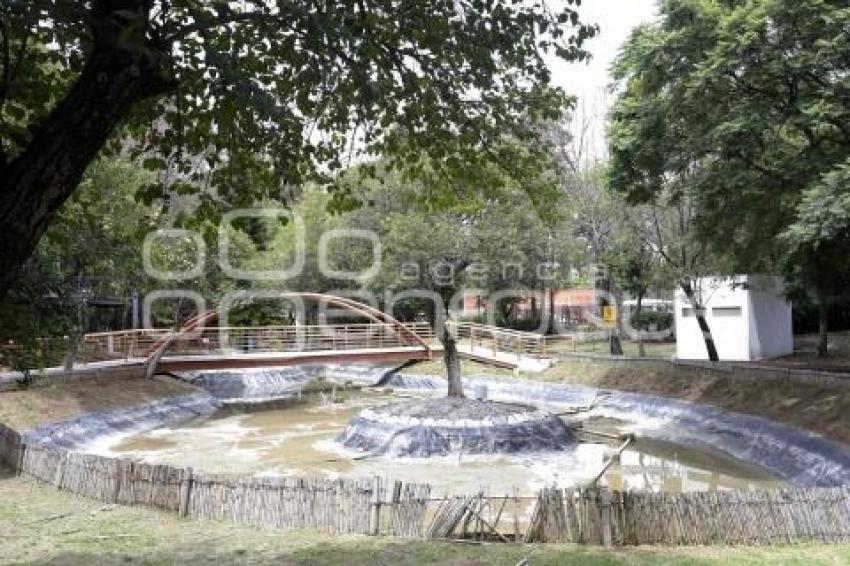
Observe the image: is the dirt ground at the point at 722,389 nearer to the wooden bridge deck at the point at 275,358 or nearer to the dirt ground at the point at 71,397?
the wooden bridge deck at the point at 275,358

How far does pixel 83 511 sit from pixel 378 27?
8362 millimetres

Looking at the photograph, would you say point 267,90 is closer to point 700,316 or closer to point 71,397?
point 71,397

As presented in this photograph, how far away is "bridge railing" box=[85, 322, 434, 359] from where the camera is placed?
3209 centimetres

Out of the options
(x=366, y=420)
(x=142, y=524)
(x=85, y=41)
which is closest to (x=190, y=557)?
(x=142, y=524)

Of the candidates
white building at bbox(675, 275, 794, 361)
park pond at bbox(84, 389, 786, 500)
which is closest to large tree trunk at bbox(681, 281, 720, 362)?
white building at bbox(675, 275, 794, 361)

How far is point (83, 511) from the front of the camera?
449 inches

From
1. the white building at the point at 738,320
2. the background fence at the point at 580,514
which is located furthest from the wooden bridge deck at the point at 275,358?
the background fence at the point at 580,514

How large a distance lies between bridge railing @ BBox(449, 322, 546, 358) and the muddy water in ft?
29.6

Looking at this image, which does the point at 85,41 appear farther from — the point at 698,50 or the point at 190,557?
the point at 698,50

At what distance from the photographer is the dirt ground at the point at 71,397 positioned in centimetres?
2147

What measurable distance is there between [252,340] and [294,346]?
1.80 metres

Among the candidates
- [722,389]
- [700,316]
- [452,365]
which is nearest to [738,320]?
[700,316]

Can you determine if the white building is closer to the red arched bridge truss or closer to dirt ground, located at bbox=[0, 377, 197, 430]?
the red arched bridge truss

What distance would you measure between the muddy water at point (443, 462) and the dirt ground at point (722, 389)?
6.33 ft
